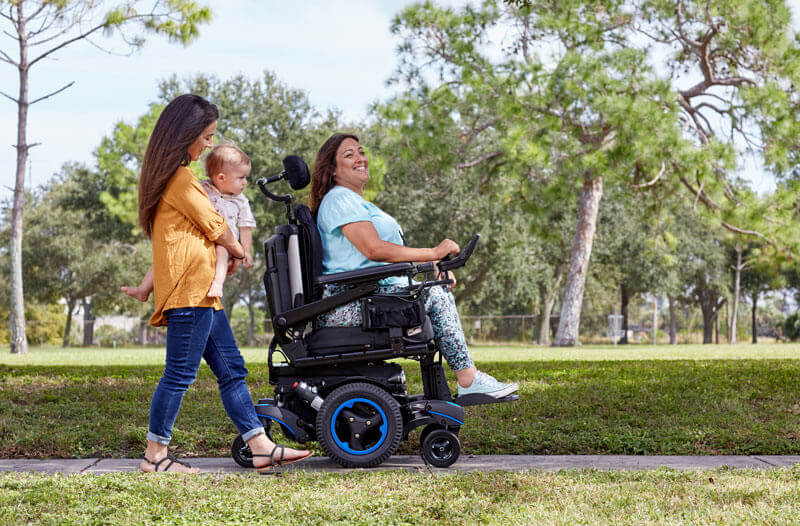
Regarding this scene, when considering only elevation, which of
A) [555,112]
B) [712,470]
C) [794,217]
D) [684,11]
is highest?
[684,11]

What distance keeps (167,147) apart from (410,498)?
6.64 feet

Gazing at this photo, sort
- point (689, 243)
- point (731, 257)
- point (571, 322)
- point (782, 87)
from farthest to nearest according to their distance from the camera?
1. point (731, 257)
2. point (689, 243)
3. point (571, 322)
4. point (782, 87)

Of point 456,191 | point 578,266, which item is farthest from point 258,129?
point 578,266

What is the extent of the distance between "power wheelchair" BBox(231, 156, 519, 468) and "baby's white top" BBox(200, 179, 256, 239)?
0.19m

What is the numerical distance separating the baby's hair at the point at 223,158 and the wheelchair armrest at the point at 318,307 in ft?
2.65

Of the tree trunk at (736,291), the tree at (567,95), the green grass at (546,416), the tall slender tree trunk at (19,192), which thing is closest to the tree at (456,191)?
the tree at (567,95)

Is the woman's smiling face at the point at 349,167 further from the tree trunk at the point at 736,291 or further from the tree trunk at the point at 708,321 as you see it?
the tree trunk at the point at 708,321

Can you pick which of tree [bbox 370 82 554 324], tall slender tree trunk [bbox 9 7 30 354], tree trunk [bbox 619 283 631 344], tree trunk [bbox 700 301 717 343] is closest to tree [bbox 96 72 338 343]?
tree [bbox 370 82 554 324]

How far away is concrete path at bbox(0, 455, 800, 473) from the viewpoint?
422 centimetres

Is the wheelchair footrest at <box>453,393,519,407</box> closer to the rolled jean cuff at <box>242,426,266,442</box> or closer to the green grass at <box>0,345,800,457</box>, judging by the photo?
the green grass at <box>0,345,800,457</box>

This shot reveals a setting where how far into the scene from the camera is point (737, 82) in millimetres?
20469

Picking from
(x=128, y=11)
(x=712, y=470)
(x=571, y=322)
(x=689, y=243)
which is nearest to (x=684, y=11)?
(x=571, y=322)

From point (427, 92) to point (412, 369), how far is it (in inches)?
514

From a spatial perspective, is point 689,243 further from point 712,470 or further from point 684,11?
point 712,470
